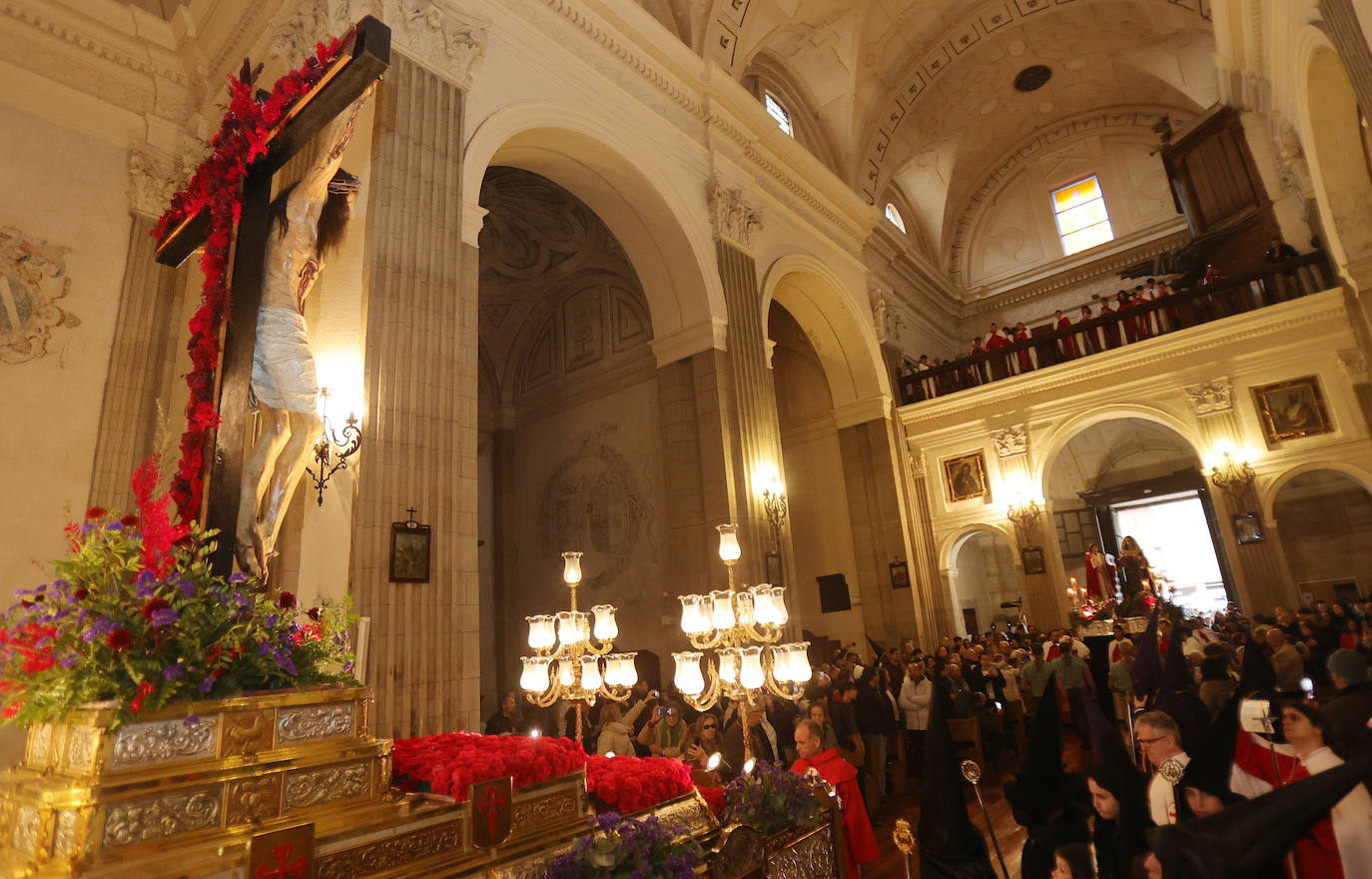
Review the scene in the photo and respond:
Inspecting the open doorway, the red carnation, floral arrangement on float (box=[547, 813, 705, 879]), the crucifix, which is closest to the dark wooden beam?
the crucifix

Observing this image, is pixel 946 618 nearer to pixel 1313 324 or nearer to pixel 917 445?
pixel 917 445

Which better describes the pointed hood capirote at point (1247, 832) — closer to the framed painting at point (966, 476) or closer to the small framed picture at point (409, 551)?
the small framed picture at point (409, 551)

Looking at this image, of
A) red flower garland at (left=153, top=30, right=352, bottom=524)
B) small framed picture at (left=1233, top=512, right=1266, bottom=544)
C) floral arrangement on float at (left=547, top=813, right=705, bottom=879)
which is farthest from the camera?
small framed picture at (left=1233, top=512, right=1266, bottom=544)

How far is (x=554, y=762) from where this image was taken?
3057mm

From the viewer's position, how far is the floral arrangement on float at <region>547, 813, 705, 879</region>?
2633 millimetres

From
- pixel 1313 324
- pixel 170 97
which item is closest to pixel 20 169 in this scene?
pixel 170 97

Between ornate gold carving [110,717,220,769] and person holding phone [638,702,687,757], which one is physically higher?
ornate gold carving [110,717,220,769]

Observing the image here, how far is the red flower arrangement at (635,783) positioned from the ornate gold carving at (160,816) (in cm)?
162

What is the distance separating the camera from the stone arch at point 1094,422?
1259 cm

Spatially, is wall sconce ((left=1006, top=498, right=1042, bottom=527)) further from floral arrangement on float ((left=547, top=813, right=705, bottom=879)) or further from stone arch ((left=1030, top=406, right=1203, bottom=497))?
floral arrangement on float ((left=547, top=813, right=705, bottom=879))

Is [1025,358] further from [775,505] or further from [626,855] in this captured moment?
[626,855]

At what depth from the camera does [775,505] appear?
10258 mm

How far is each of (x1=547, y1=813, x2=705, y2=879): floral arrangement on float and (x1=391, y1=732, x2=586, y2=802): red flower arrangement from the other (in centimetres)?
31

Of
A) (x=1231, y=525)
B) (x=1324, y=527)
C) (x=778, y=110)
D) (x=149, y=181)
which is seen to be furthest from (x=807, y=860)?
(x=1324, y=527)
